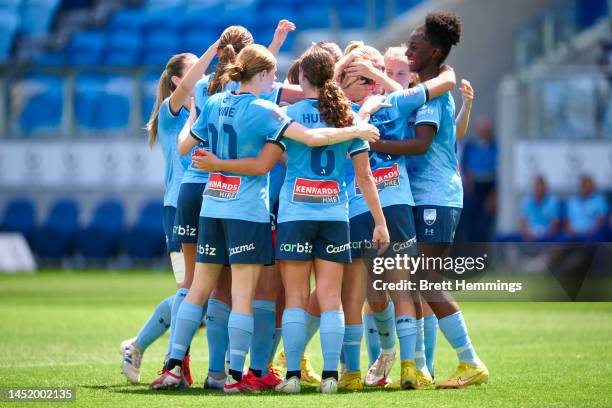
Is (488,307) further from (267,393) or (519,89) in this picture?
(267,393)

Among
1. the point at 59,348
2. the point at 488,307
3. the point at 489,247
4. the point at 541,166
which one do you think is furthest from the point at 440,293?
the point at 541,166

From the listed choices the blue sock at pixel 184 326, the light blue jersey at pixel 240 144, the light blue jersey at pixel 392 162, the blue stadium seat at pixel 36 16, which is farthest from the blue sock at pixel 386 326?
the blue stadium seat at pixel 36 16

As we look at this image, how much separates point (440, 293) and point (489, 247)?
760mm

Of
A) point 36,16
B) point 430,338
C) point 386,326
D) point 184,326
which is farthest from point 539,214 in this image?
point 36,16

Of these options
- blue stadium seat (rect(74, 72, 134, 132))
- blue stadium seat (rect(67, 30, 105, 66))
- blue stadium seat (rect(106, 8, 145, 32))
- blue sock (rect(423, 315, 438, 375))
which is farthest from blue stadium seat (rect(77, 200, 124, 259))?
blue sock (rect(423, 315, 438, 375))

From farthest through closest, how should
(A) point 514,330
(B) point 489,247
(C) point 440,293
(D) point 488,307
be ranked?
(D) point 488,307 < (A) point 514,330 < (B) point 489,247 < (C) point 440,293

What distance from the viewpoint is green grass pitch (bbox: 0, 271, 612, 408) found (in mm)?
7078

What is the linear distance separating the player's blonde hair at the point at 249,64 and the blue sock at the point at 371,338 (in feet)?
7.07

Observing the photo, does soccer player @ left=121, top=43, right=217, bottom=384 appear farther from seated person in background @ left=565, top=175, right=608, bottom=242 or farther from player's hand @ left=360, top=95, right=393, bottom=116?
seated person in background @ left=565, top=175, right=608, bottom=242

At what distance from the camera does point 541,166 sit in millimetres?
19469

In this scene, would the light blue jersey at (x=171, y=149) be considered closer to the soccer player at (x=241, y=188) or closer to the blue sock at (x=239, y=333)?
the soccer player at (x=241, y=188)

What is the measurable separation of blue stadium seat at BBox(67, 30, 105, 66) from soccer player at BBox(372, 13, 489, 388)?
716 inches

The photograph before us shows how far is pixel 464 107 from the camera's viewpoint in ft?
27.9

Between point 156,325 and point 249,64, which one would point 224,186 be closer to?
point 249,64
